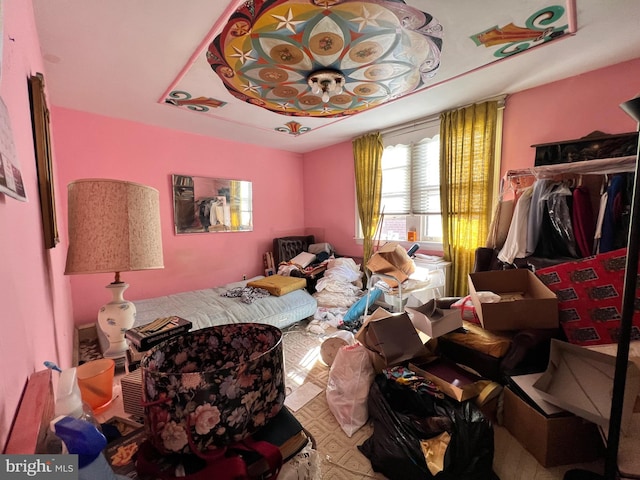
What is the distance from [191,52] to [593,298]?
3016 mm

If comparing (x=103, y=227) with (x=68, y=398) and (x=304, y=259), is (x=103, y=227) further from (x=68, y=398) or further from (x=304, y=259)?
(x=304, y=259)

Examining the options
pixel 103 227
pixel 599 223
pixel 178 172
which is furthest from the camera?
pixel 178 172

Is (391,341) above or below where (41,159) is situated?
below

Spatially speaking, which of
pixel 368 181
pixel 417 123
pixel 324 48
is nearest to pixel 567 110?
pixel 417 123

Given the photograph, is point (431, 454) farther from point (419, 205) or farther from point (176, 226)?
point (176, 226)

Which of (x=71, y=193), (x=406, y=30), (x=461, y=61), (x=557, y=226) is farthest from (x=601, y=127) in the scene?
(x=71, y=193)

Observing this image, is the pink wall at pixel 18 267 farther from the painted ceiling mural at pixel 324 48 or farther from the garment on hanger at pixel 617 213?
the garment on hanger at pixel 617 213

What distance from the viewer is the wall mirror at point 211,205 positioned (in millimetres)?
3277

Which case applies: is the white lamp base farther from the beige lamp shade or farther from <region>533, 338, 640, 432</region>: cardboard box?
<region>533, 338, 640, 432</region>: cardboard box

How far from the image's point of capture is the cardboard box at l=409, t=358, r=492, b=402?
4.67ft

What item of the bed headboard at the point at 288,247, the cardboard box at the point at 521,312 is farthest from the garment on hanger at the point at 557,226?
the bed headboard at the point at 288,247

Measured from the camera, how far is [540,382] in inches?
51.6

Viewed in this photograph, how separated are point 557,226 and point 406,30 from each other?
6.12 feet

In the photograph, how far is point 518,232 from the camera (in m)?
2.13
